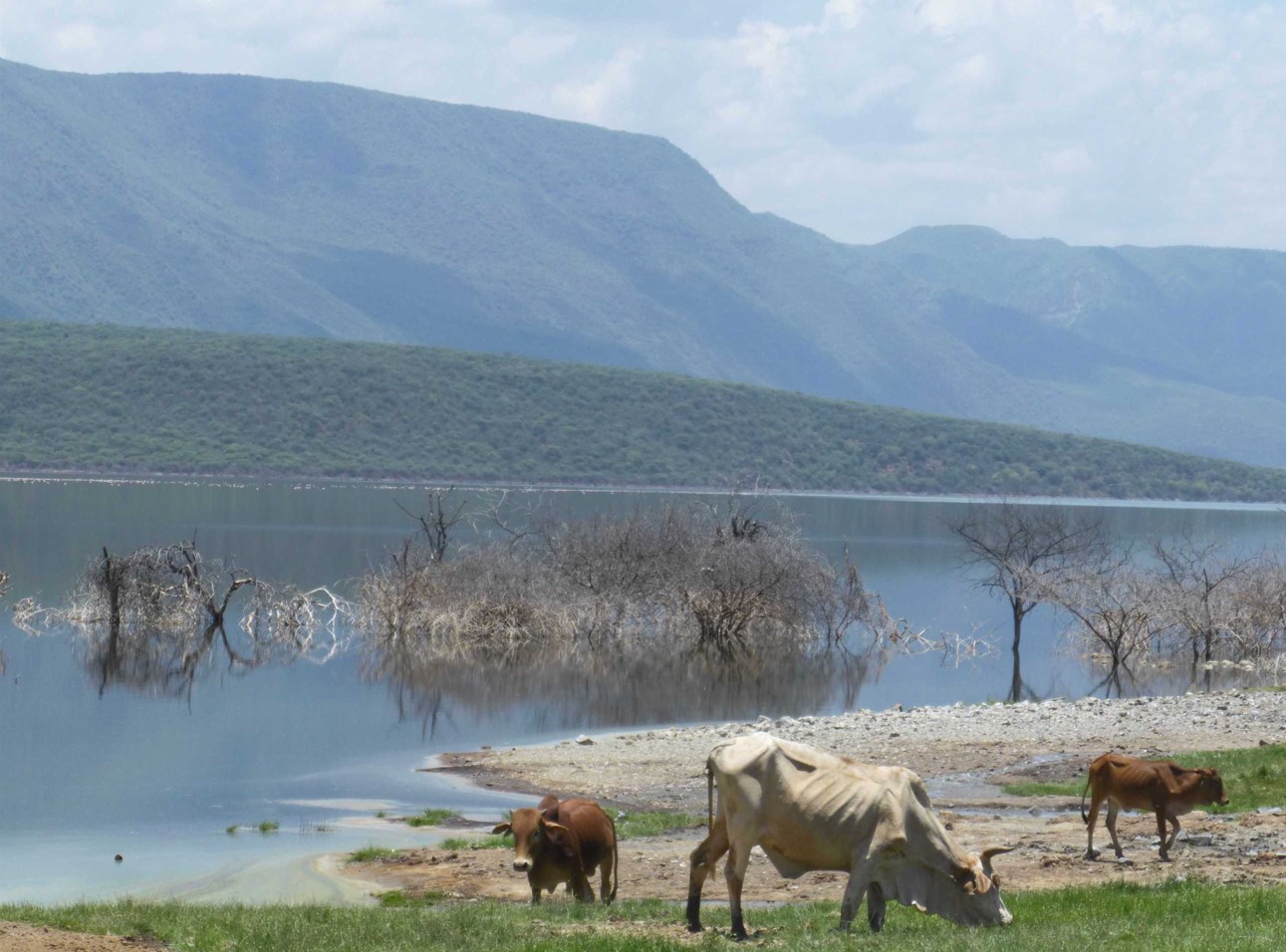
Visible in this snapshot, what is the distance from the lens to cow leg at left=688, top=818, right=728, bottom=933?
506 inches

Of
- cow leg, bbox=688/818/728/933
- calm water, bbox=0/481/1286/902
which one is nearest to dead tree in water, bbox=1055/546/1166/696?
calm water, bbox=0/481/1286/902

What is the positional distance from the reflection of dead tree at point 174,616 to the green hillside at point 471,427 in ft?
268

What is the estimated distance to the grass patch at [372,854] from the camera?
19672 millimetres

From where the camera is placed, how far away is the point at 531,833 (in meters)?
15.1

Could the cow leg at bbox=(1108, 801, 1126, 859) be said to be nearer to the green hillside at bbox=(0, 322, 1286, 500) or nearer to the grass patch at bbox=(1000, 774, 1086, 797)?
the grass patch at bbox=(1000, 774, 1086, 797)

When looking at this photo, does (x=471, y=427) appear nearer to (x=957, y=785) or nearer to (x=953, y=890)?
(x=957, y=785)

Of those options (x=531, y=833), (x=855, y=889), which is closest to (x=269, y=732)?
(x=531, y=833)

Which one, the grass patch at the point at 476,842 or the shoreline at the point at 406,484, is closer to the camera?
the grass patch at the point at 476,842

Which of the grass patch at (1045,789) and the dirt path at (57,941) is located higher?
the dirt path at (57,941)

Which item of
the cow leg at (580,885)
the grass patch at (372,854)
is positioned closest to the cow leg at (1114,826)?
the cow leg at (580,885)

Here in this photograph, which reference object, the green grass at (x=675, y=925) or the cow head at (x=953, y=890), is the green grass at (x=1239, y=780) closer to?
the green grass at (x=675, y=925)

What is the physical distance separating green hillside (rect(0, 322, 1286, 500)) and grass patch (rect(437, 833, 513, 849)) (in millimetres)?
113607

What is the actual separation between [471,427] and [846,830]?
134637 millimetres

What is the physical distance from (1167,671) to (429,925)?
117ft
